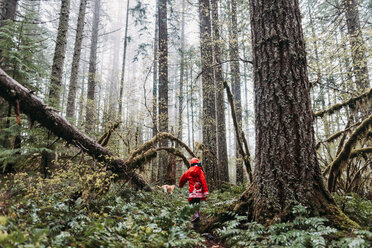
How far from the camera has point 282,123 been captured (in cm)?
335

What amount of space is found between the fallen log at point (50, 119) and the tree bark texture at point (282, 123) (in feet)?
11.3

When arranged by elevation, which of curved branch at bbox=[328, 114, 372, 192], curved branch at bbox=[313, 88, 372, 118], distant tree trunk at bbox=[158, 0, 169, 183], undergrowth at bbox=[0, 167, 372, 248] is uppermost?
distant tree trunk at bbox=[158, 0, 169, 183]

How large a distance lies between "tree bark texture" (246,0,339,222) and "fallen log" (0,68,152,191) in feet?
11.3

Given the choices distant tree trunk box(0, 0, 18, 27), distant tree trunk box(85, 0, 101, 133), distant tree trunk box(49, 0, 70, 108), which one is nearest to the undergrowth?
distant tree trunk box(49, 0, 70, 108)

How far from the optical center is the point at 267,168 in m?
3.41

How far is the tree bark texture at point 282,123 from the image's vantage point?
10.5 ft

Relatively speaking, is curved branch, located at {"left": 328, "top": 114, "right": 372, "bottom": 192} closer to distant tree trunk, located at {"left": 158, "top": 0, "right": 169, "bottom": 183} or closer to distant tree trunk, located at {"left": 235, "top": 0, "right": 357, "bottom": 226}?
distant tree trunk, located at {"left": 235, "top": 0, "right": 357, "bottom": 226}

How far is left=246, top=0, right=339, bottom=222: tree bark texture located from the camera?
3.21 metres

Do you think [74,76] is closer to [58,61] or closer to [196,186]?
[58,61]

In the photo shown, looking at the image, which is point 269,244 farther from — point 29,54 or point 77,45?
point 77,45

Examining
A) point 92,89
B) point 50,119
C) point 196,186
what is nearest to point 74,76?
point 92,89

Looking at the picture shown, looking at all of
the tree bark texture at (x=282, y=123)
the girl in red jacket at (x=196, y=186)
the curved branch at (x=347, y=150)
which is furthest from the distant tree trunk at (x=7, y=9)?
the curved branch at (x=347, y=150)

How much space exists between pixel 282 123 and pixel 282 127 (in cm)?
6

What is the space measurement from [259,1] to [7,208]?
17.7 ft
